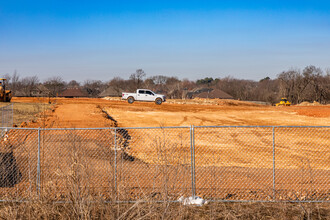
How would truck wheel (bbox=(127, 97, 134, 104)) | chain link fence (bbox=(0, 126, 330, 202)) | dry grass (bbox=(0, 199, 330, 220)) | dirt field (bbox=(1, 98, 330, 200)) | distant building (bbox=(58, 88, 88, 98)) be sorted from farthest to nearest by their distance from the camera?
distant building (bbox=(58, 88, 88, 98)) → truck wheel (bbox=(127, 97, 134, 104)) → dirt field (bbox=(1, 98, 330, 200)) → chain link fence (bbox=(0, 126, 330, 202)) → dry grass (bbox=(0, 199, 330, 220))

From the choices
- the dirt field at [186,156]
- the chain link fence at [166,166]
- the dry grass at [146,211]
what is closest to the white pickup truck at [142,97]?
the dirt field at [186,156]

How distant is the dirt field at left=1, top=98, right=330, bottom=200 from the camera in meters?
8.76

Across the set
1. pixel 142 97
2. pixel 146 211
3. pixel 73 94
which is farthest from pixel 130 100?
pixel 73 94

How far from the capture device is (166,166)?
6660mm

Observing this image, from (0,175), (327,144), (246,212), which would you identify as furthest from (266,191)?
(327,144)

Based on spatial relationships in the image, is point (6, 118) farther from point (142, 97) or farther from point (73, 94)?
point (73, 94)

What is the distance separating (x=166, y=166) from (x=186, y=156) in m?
10.8

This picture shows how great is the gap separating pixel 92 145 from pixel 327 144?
14.7 m

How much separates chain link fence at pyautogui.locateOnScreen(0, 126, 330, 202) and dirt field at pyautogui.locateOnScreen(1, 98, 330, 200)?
0.04 m

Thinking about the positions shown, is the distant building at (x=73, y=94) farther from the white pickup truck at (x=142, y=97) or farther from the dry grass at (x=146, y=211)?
the dry grass at (x=146, y=211)

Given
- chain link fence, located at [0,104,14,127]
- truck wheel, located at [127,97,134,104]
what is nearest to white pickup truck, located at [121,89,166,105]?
truck wheel, located at [127,97,134,104]

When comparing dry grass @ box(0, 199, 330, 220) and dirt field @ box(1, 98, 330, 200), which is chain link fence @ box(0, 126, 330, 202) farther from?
dry grass @ box(0, 199, 330, 220)

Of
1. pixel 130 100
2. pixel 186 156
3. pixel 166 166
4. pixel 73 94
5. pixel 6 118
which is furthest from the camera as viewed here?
pixel 73 94

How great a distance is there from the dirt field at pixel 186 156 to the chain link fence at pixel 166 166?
4 centimetres
